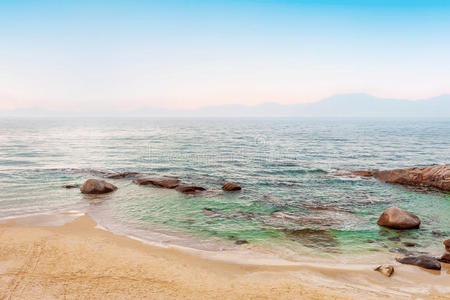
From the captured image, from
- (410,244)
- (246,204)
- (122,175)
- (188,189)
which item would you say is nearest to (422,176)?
(410,244)

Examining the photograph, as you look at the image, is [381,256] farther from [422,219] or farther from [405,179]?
[405,179]

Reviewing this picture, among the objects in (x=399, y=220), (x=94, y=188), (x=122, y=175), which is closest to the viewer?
(x=399, y=220)

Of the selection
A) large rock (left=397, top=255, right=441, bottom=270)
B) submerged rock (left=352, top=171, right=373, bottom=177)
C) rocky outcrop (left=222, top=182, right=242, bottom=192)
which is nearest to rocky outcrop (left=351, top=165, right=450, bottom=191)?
submerged rock (left=352, top=171, right=373, bottom=177)

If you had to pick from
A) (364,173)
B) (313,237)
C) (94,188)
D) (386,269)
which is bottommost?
(313,237)

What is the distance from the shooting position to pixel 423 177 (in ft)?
89.3

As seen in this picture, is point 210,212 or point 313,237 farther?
point 210,212

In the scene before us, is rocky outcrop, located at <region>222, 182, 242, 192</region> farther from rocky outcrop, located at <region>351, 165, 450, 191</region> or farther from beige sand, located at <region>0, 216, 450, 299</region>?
rocky outcrop, located at <region>351, 165, 450, 191</region>

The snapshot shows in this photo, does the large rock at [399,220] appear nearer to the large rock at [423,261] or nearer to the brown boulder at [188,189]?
the large rock at [423,261]

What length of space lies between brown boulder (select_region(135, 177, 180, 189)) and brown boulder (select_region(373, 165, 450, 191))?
21.3m

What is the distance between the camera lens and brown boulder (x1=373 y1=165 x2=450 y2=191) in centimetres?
2588

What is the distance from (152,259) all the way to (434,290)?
434 inches

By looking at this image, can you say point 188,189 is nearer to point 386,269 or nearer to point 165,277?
point 165,277

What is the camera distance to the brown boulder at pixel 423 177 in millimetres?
25875

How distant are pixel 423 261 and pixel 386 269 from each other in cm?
193
